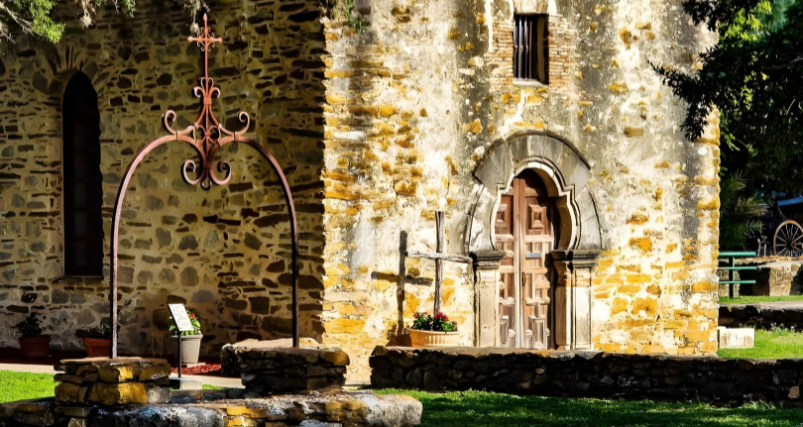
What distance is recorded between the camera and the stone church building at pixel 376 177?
37.6ft

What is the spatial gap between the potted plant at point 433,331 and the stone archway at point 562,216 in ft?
3.76

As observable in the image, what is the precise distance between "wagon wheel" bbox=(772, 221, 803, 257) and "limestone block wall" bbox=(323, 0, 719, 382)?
52.2 ft

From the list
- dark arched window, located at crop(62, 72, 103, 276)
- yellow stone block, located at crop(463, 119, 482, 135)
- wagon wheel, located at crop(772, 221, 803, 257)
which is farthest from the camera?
wagon wheel, located at crop(772, 221, 803, 257)

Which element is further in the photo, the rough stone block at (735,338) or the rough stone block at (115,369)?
the rough stone block at (735,338)

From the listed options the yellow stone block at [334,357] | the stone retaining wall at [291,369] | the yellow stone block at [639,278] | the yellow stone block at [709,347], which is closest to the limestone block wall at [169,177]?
the stone retaining wall at [291,369]

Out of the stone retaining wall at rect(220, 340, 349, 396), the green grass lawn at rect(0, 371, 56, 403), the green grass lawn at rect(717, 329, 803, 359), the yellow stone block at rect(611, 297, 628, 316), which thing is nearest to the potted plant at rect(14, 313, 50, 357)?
the green grass lawn at rect(0, 371, 56, 403)

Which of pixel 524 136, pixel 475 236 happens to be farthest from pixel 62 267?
pixel 524 136

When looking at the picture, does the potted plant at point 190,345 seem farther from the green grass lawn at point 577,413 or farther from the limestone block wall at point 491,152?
the green grass lawn at point 577,413

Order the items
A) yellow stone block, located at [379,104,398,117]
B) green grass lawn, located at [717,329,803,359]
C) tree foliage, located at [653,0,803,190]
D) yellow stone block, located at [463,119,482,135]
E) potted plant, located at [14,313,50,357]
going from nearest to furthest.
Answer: tree foliage, located at [653,0,803,190]
yellow stone block, located at [379,104,398,117]
yellow stone block, located at [463,119,482,135]
potted plant, located at [14,313,50,357]
green grass lawn, located at [717,329,803,359]

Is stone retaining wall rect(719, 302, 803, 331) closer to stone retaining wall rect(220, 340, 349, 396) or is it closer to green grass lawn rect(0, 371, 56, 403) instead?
stone retaining wall rect(220, 340, 349, 396)

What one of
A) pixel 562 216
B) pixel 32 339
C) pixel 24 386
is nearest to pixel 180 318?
pixel 24 386

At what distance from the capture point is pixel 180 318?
10445 mm

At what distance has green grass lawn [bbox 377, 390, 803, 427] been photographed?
316 inches

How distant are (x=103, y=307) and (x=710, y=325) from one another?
8.32 metres
